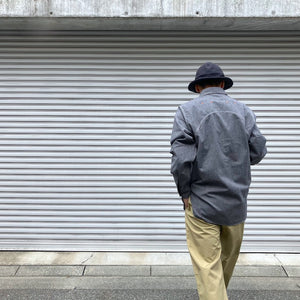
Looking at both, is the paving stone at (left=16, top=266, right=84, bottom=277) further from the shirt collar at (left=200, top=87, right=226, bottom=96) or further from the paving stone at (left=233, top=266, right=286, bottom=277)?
the shirt collar at (left=200, top=87, right=226, bottom=96)

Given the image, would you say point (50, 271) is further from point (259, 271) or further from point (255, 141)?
point (255, 141)

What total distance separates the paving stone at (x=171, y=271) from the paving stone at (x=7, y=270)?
5.15 feet

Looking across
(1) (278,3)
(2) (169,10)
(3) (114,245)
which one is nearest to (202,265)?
(3) (114,245)

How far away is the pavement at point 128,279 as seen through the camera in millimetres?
3020

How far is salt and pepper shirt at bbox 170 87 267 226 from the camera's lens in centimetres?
221

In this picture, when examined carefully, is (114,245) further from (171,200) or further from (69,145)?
(69,145)

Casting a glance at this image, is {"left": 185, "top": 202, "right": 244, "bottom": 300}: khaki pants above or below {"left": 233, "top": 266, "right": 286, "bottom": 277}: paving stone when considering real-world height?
above

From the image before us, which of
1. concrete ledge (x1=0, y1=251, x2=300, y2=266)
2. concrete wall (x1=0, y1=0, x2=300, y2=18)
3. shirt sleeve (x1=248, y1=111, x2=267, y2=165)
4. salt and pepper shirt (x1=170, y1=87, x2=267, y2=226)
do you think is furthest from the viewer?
concrete ledge (x1=0, y1=251, x2=300, y2=266)

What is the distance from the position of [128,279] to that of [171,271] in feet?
1.66

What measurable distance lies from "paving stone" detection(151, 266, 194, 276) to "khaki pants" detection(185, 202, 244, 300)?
1.13 metres

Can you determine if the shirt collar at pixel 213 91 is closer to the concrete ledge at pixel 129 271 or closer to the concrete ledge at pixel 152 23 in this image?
the concrete ledge at pixel 152 23

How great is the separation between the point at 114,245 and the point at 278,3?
3.42 metres

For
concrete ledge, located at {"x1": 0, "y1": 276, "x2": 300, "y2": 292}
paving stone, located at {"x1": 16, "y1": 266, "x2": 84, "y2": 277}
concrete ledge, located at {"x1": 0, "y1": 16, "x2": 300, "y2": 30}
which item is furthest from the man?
paving stone, located at {"x1": 16, "y1": 266, "x2": 84, "y2": 277}

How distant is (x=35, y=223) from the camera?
393 centimetres
